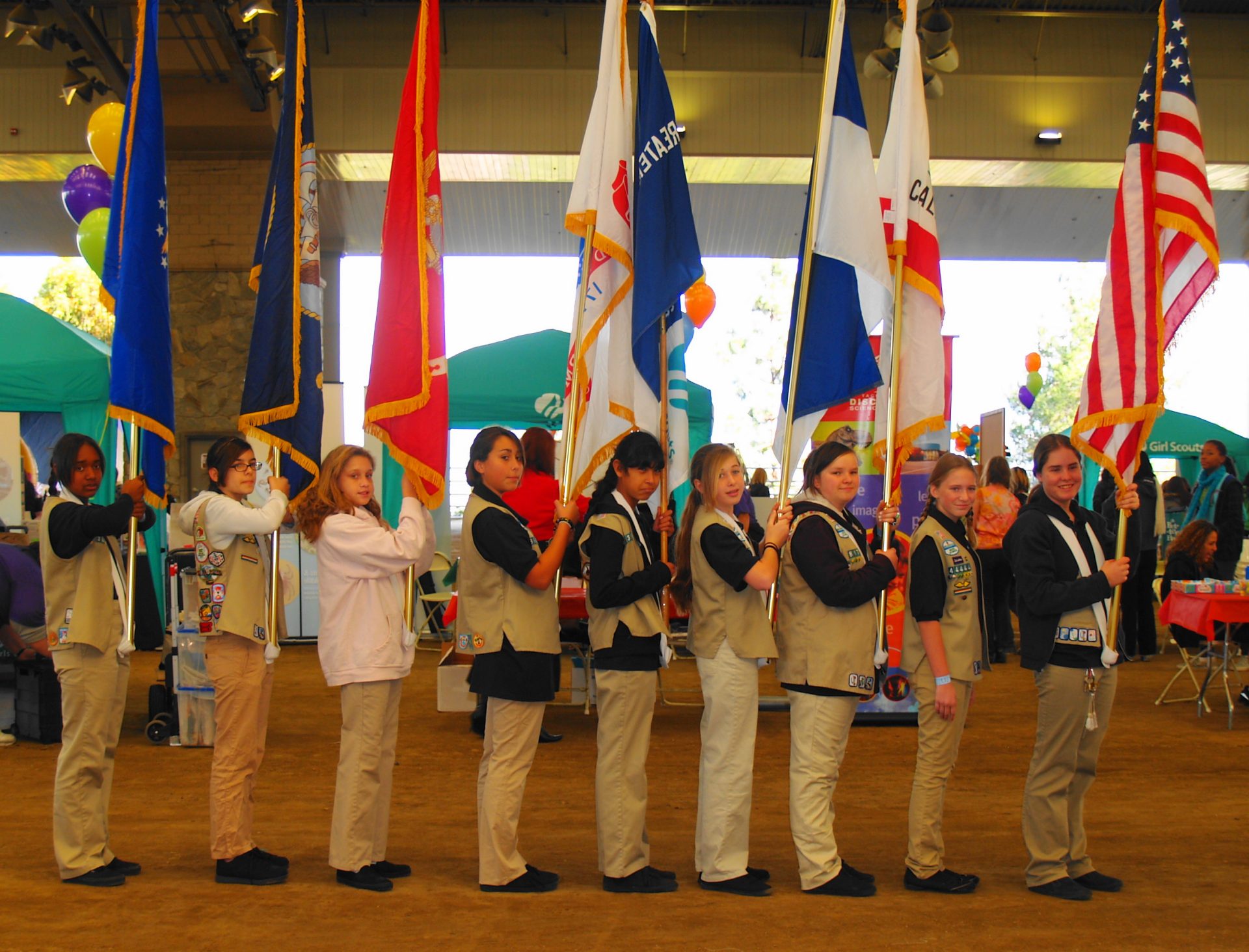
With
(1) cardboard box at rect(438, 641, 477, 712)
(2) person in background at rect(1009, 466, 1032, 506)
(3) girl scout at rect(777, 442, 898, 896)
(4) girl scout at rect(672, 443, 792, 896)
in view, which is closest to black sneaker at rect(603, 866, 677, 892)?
(4) girl scout at rect(672, 443, 792, 896)

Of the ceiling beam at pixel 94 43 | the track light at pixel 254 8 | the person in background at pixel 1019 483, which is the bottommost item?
the person in background at pixel 1019 483

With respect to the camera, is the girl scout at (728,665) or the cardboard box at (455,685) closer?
the girl scout at (728,665)

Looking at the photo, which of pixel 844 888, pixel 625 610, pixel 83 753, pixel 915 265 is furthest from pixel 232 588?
pixel 915 265

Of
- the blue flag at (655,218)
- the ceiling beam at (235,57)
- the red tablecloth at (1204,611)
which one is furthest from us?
the ceiling beam at (235,57)

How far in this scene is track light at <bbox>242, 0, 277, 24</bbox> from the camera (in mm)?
9484

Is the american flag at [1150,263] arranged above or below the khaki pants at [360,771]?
above

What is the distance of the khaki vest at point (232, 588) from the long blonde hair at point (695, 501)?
139 cm

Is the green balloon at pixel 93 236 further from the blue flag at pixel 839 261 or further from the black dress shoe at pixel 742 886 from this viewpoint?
the black dress shoe at pixel 742 886

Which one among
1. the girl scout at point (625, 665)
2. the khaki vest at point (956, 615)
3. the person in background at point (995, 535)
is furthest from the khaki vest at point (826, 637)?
the person in background at point (995, 535)

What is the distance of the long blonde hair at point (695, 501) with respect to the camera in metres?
3.77

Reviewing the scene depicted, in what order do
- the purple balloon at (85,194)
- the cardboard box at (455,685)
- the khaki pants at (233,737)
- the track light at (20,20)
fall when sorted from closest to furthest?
the khaki pants at (233,737) → the cardboard box at (455,685) → the purple balloon at (85,194) → the track light at (20,20)

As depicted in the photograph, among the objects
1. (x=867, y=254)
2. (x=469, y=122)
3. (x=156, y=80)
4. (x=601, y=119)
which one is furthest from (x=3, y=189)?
(x=867, y=254)

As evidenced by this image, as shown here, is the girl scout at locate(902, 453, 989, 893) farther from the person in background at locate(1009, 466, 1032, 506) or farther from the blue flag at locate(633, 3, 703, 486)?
the person in background at locate(1009, 466, 1032, 506)

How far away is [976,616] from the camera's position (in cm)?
377
